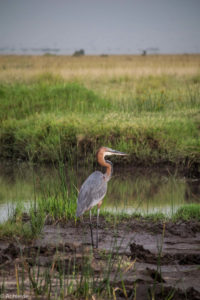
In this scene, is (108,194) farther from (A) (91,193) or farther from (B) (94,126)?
(B) (94,126)

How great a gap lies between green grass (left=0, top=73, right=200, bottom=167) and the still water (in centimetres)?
44

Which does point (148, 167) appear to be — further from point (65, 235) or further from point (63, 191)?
point (65, 235)

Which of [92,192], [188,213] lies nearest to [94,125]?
[188,213]

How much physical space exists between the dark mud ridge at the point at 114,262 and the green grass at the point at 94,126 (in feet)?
8.65

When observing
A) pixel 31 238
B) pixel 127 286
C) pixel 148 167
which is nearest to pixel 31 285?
pixel 127 286

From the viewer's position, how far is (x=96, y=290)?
3326 mm

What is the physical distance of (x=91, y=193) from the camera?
5.01 metres

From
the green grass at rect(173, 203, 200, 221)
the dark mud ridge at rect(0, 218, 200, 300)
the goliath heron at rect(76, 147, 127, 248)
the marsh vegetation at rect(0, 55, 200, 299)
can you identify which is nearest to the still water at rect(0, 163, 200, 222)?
the marsh vegetation at rect(0, 55, 200, 299)

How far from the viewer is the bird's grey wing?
4.98 meters

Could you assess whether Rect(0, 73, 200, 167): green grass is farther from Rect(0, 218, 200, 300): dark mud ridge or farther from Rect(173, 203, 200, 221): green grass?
Rect(0, 218, 200, 300): dark mud ridge

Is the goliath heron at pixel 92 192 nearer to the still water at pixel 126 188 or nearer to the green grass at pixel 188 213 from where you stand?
the still water at pixel 126 188

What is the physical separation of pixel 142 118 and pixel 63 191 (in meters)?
5.25

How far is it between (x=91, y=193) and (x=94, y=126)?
556cm

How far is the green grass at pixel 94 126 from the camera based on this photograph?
9734mm
